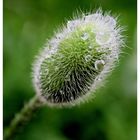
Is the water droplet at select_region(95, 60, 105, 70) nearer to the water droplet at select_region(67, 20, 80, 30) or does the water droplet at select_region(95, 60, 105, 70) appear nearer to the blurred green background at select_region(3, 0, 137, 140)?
the water droplet at select_region(67, 20, 80, 30)

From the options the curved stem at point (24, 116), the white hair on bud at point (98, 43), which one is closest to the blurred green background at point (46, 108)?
the curved stem at point (24, 116)

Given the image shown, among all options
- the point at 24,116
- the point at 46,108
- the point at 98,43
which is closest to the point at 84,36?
the point at 98,43

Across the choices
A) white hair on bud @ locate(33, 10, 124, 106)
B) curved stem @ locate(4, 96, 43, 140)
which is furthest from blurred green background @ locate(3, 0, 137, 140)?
white hair on bud @ locate(33, 10, 124, 106)

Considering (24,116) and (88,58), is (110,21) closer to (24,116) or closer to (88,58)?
(88,58)

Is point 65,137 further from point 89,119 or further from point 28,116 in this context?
point 28,116

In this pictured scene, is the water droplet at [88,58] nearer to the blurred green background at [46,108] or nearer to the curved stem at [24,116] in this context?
the curved stem at [24,116]

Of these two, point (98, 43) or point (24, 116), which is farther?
point (24, 116)

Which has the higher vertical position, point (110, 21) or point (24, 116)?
point (110, 21)
